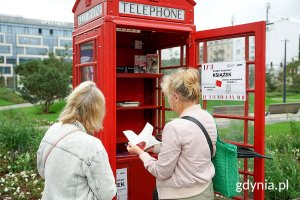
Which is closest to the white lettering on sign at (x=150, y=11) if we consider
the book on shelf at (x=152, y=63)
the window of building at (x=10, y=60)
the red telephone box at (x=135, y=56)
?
the red telephone box at (x=135, y=56)

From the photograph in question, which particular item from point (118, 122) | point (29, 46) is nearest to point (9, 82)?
point (29, 46)

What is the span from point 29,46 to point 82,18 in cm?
7481

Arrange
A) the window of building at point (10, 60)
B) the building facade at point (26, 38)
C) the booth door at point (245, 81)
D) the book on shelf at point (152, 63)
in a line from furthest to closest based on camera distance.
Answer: the window of building at point (10, 60) < the building facade at point (26, 38) < the book on shelf at point (152, 63) < the booth door at point (245, 81)

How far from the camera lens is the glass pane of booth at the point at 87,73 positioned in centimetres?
369

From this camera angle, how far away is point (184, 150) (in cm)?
229

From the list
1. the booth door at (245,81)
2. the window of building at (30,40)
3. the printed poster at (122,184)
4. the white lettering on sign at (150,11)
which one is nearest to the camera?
the booth door at (245,81)

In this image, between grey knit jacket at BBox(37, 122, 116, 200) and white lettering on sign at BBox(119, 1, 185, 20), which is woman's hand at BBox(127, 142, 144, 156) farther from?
white lettering on sign at BBox(119, 1, 185, 20)

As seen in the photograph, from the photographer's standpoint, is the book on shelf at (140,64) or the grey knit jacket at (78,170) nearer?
the grey knit jacket at (78,170)

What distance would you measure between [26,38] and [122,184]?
75.4 m

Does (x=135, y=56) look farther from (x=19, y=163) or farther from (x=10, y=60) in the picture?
(x=10, y=60)

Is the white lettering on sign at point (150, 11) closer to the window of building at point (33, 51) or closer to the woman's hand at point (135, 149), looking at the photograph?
the woman's hand at point (135, 149)

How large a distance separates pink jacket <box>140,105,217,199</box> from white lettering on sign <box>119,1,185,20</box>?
4.67ft

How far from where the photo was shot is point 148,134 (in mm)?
2924

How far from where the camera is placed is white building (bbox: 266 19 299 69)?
67.1 metres
